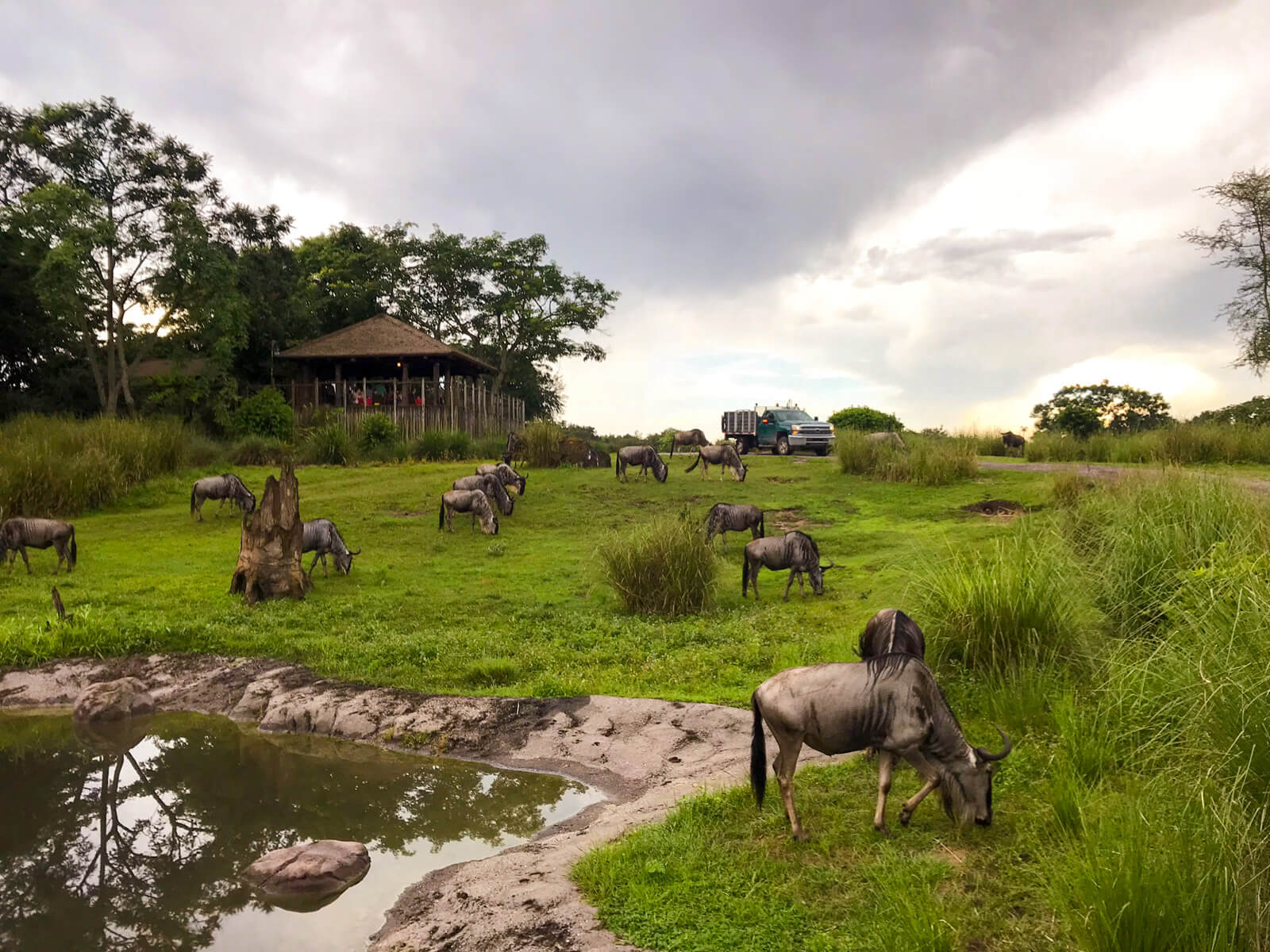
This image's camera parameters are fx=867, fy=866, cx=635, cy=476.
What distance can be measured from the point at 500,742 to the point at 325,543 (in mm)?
7621

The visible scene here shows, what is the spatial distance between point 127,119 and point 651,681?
34.4 m

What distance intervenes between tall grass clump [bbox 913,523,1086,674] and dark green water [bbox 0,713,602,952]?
351cm

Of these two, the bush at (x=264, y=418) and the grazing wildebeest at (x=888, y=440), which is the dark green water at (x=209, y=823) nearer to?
the grazing wildebeest at (x=888, y=440)

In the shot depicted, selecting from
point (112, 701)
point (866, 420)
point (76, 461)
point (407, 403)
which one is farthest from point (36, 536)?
point (866, 420)

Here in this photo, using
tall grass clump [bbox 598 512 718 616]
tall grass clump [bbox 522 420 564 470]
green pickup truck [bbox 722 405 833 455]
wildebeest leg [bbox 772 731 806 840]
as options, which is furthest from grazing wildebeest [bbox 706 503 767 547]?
green pickup truck [bbox 722 405 833 455]

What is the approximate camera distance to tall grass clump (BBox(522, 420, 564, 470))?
85.7 ft

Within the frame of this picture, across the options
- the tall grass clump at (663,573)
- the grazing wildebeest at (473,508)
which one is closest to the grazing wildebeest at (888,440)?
the grazing wildebeest at (473,508)

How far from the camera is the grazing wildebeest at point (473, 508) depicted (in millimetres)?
17828

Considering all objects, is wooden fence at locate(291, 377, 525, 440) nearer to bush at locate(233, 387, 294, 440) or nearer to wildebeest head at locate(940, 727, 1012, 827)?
bush at locate(233, 387, 294, 440)

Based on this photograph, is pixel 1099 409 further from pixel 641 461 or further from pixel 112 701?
pixel 112 701

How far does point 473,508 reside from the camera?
17.8 metres

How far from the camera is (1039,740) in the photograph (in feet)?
A: 20.8

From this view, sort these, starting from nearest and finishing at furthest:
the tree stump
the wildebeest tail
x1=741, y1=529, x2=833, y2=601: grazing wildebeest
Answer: the wildebeest tail, x1=741, y1=529, x2=833, y2=601: grazing wildebeest, the tree stump

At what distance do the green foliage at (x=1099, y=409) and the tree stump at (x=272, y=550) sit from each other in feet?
103
